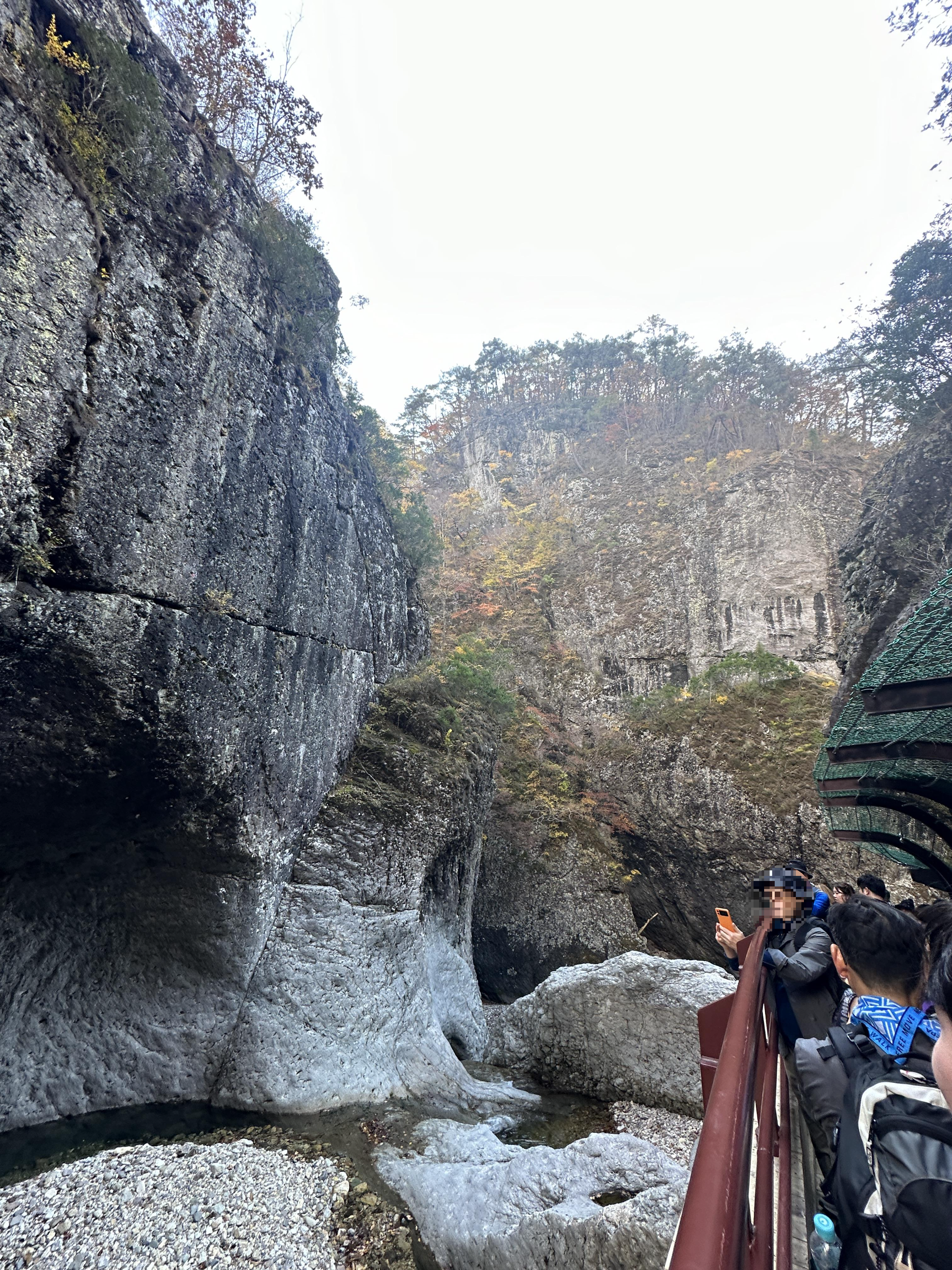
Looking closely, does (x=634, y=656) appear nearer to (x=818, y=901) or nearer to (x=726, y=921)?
(x=818, y=901)

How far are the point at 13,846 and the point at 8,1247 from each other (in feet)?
9.88

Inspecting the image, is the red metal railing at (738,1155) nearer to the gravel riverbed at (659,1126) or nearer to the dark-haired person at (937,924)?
the dark-haired person at (937,924)

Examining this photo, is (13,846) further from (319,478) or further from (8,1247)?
(319,478)

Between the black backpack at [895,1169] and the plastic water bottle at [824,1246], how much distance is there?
0.04m

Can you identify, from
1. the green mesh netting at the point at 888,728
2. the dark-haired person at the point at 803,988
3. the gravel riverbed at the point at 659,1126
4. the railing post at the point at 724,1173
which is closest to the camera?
the railing post at the point at 724,1173

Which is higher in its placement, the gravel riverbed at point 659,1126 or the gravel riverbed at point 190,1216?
the gravel riverbed at point 190,1216

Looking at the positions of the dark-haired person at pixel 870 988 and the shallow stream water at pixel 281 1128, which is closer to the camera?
the dark-haired person at pixel 870 988

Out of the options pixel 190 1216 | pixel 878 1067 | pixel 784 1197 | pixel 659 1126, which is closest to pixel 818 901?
pixel 784 1197

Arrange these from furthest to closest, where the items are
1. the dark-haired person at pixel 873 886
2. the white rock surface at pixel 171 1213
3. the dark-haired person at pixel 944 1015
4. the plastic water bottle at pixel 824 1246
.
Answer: the dark-haired person at pixel 873 886 → the white rock surface at pixel 171 1213 → the plastic water bottle at pixel 824 1246 → the dark-haired person at pixel 944 1015

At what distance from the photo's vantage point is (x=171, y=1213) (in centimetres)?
421

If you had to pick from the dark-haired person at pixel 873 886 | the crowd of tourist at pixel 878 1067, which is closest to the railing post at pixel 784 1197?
the crowd of tourist at pixel 878 1067

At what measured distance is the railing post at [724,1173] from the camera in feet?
2.80

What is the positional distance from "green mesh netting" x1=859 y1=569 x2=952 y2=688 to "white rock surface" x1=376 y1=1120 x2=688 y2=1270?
3855 millimetres

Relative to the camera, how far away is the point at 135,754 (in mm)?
5477
